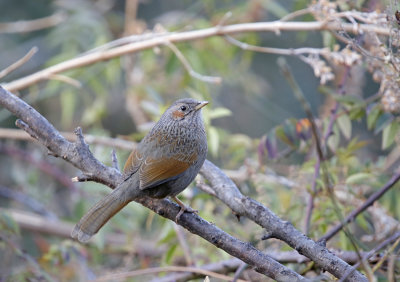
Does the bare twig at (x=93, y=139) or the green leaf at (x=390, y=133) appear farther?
the bare twig at (x=93, y=139)

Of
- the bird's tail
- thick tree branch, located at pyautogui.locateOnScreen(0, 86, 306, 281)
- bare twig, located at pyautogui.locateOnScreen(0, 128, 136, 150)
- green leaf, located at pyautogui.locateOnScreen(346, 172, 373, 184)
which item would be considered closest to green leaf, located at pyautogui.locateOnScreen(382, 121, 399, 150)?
green leaf, located at pyautogui.locateOnScreen(346, 172, 373, 184)

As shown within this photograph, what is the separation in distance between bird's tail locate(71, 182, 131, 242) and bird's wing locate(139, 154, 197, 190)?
0.16 meters

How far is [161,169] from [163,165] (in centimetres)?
6

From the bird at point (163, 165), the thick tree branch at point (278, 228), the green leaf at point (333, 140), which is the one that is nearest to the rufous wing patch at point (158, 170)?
the bird at point (163, 165)

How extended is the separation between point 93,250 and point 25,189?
1.26 metres

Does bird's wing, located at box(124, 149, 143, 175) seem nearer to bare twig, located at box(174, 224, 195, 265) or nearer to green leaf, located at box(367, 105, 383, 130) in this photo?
bare twig, located at box(174, 224, 195, 265)

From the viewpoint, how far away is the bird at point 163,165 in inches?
124

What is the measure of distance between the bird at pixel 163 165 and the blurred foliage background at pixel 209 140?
1.03 ft

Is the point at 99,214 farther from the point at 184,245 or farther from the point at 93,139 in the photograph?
the point at 93,139

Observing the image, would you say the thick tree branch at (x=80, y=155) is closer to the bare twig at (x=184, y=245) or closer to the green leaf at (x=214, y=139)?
the bare twig at (x=184, y=245)

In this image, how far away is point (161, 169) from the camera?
3.55 metres

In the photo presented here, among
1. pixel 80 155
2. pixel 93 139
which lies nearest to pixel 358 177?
pixel 80 155

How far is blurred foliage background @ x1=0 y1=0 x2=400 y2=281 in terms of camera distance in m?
3.90

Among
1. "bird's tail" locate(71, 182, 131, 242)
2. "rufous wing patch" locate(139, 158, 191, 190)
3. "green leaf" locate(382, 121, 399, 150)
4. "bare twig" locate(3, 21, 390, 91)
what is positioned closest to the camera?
"bird's tail" locate(71, 182, 131, 242)
